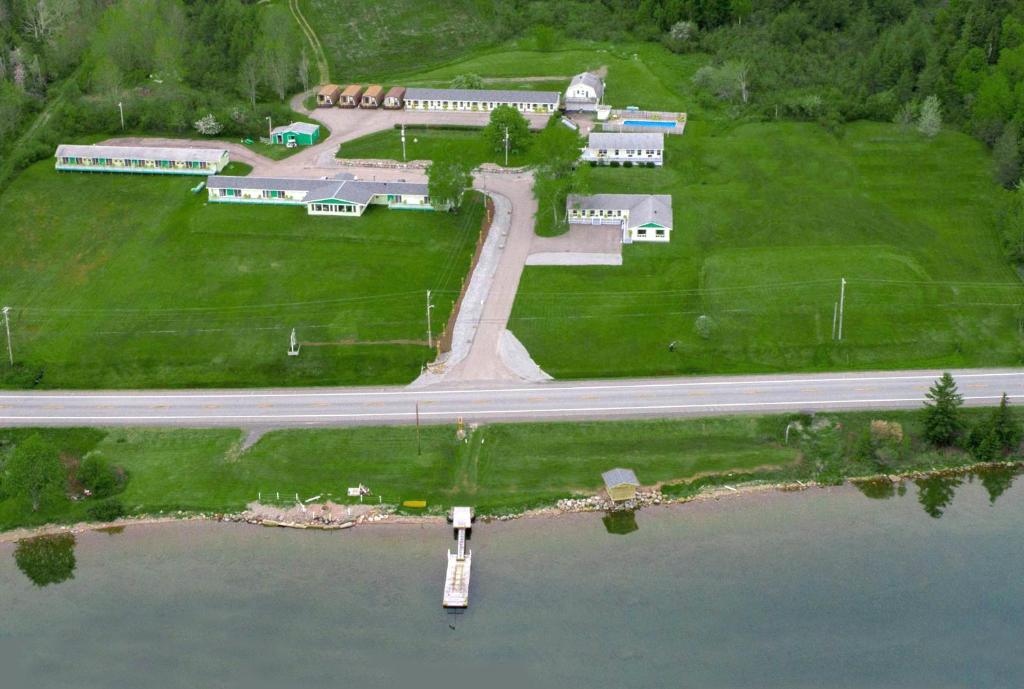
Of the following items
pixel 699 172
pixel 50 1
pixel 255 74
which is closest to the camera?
pixel 699 172

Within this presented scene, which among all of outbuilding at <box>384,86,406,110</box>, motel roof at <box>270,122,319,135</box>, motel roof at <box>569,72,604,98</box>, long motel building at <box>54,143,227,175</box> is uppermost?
motel roof at <box>569,72,604,98</box>

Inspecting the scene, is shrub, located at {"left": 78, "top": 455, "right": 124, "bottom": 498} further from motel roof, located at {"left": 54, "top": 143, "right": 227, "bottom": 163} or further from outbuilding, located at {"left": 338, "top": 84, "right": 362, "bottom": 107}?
outbuilding, located at {"left": 338, "top": 84, "right": 362, "bottom": 107}

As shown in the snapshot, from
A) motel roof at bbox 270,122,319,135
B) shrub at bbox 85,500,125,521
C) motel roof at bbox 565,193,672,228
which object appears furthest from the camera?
motel roof at bbox 270,122,319,135

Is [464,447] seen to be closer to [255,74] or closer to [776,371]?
[776,371]

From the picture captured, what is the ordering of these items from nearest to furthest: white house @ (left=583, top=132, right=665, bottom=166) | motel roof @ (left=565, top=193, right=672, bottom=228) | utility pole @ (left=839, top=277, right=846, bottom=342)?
utility pole @ (left=839, top=277, right=846, bottom=342) → motel roof @ (left=565, top=193, right=672, bottom=228) → white house @ (left=583, top=132, right=665, bottom=166)

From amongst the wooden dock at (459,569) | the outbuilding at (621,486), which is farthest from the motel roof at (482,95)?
the wooden dock at (459,569)

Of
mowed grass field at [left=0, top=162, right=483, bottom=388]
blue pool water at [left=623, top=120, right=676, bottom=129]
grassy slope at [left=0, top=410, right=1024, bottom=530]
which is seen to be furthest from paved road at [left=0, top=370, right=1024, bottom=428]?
blue pool water at [left=623, top=120, right=676, bottom=129]

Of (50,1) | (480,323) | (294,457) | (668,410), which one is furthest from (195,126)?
(668,410)

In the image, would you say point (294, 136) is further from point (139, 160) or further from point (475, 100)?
point (475, 100)
